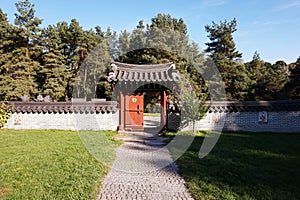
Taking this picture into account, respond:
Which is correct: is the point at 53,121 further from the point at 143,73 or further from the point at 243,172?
the point at 243,172

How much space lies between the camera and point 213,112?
9.12 m

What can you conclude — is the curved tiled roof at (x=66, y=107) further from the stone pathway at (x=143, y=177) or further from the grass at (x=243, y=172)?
the grass at (x=243, y=172)

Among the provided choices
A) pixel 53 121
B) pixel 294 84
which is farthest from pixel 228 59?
pixel 53 121

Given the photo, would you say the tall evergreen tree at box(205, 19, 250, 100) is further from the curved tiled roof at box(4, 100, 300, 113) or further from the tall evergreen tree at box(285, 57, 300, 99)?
the curved tiled roof at box(4, 100, 300, 113)

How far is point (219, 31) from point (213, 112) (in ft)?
47.3

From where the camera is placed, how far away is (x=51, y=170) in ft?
12.6

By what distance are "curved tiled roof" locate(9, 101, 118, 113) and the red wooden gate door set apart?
0.61 meters

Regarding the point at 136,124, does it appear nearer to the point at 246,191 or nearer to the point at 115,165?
the point at 115,165

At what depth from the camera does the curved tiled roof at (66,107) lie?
901 cm

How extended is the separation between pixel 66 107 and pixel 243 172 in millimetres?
7283

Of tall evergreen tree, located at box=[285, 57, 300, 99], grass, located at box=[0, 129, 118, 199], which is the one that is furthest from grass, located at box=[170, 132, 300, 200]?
tall evergreen tree, located at box=[285, 57, 300, 99]

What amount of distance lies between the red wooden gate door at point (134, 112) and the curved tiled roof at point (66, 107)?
608 mm

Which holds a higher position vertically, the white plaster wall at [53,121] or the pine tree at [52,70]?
the pine tree at [52,70]

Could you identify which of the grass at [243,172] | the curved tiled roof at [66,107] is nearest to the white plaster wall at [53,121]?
the curved tiled roof at [66,107]
